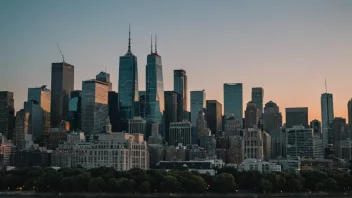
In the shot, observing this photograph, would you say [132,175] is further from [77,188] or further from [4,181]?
[4,181]

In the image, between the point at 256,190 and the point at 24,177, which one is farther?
the point at 24,177

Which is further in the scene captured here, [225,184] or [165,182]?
[225,184]

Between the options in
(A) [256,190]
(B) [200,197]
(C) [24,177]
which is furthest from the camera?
(C) [24,177]

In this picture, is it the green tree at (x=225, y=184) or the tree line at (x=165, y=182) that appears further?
the green tree at (x=225, y=184)

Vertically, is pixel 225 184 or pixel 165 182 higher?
pixel 165 182

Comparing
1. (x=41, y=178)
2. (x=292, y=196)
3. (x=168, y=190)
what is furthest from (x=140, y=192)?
(x=292, y=196)

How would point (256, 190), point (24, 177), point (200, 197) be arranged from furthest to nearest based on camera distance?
1. point (24, 177)
2. point (256, 190)
3. point (200, 197)
